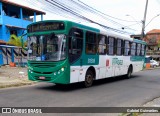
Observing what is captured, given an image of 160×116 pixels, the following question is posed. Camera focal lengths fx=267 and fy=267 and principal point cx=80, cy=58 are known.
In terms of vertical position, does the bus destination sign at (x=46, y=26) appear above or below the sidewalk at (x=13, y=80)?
above

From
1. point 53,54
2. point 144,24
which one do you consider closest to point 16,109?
point 53,54

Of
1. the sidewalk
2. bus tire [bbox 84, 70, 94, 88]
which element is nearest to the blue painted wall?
the sidewalk

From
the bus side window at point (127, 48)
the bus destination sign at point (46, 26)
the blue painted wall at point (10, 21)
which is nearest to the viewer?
the bus destination sign at point (46, 26)

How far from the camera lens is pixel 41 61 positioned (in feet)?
39.9

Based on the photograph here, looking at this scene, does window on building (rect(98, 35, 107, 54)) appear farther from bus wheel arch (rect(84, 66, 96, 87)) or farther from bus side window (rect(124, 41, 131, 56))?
bus side window (rect(124, 41, 131, 56))

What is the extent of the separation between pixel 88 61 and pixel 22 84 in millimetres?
3754

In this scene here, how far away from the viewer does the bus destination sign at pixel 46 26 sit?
11977 mm

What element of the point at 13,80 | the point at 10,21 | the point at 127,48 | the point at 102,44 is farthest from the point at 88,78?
the point at 10,21

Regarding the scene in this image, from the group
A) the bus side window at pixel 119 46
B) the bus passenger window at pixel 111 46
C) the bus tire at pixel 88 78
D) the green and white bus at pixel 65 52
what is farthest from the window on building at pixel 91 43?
the bus side window at pixel 119 46

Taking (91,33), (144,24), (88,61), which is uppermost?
(144,24)

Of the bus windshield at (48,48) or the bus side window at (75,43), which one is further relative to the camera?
the bus side window at (75,43)

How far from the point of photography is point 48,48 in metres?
12.0

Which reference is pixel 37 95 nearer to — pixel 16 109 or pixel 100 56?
pixel 16 109

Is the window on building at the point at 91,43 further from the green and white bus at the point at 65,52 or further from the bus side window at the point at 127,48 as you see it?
the bus side window at the point at 127,48
